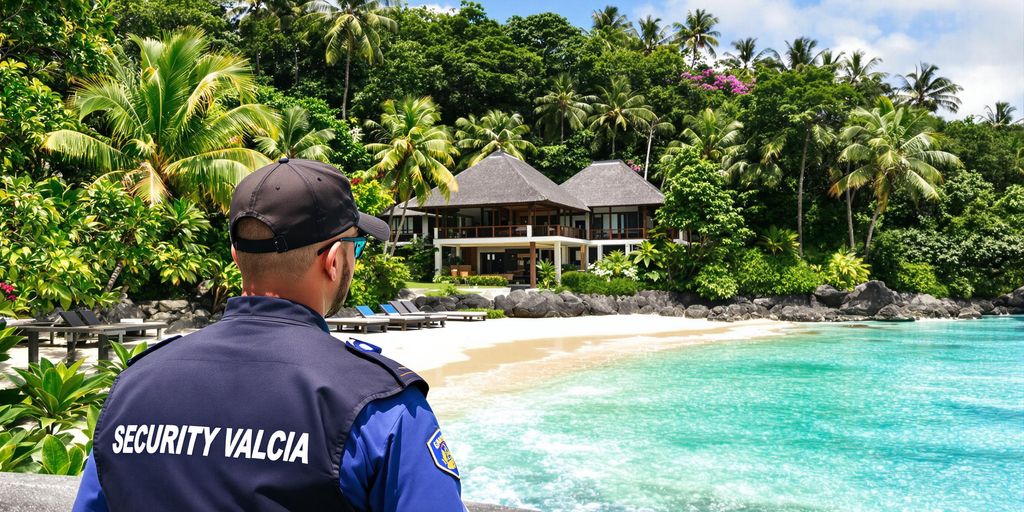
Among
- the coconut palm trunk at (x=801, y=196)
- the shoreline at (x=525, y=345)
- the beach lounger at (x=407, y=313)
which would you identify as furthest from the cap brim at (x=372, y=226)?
the coconut palm trunk at (x=801, y=196)

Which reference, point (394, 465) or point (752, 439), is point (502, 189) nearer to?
point (752, 439)

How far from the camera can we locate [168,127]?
50.9 feet


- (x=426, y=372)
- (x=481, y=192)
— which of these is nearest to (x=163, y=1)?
(x=481, y=192)

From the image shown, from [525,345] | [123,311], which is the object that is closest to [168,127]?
[123,311]

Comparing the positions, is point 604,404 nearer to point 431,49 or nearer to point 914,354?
point 914,354

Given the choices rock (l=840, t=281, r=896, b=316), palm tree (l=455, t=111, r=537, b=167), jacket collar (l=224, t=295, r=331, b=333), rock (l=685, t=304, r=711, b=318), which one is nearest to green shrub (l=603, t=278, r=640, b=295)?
rock (l=685, t=304, r=711, b=318)

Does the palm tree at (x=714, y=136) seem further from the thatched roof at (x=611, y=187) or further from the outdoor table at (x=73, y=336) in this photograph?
the outdoor table at (x=73, y=336)

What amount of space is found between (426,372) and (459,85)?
33.1 meters

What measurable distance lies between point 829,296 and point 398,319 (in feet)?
64.8

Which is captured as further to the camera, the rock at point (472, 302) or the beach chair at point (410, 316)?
the rock at point (472, 302)

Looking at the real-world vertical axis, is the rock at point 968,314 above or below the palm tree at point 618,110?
below

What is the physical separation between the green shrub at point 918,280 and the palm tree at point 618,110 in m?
17.1

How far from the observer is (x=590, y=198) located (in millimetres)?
36531

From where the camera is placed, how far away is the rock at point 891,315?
28.3m
